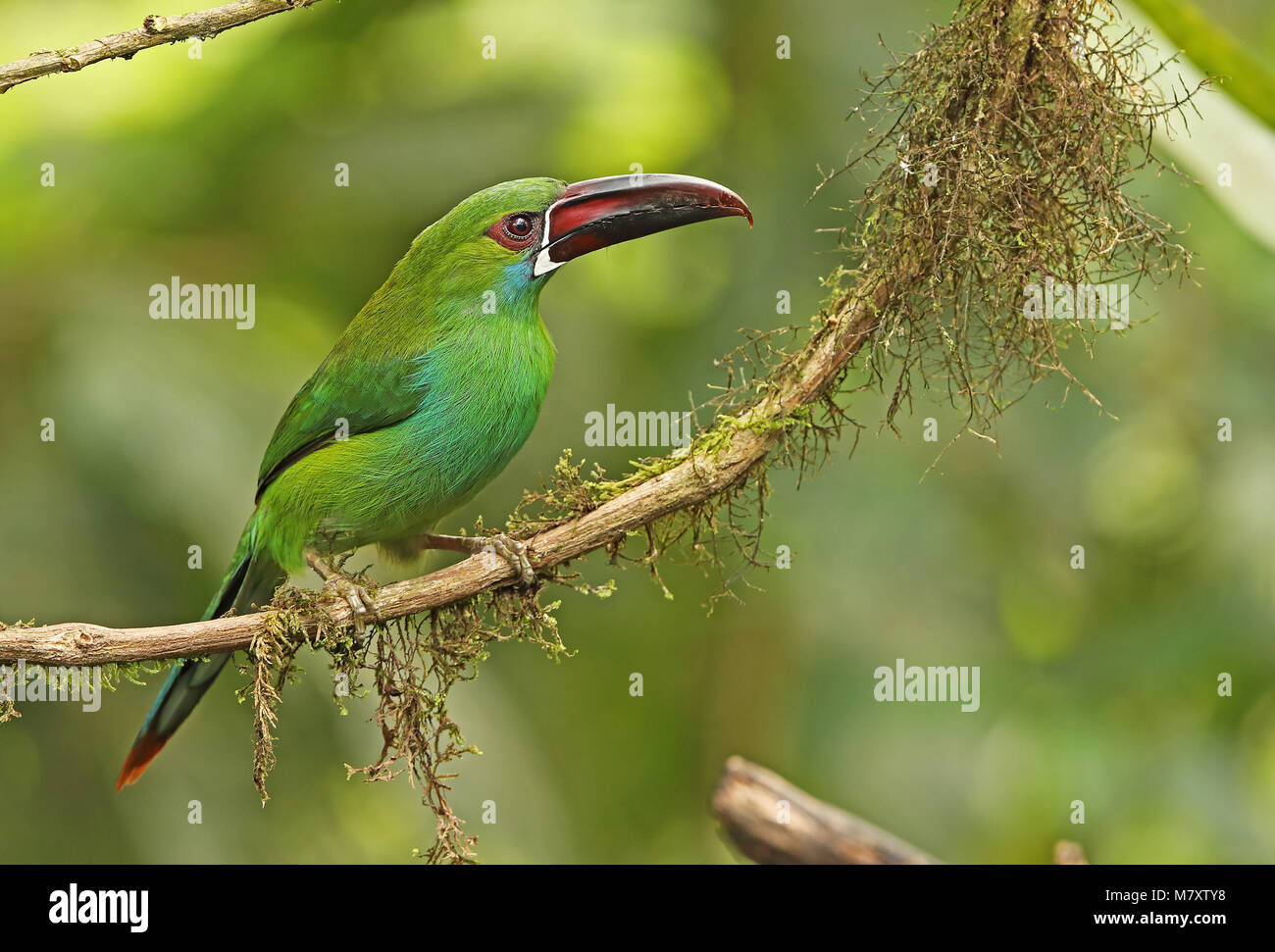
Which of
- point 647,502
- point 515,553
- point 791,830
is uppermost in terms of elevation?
point 647,502

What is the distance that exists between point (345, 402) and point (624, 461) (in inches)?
80.5

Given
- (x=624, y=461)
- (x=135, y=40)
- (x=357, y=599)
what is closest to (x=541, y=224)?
(x=357, y=599)

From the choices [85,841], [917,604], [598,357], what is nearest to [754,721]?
[917,604]

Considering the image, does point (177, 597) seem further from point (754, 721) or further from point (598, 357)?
point (754, 721)

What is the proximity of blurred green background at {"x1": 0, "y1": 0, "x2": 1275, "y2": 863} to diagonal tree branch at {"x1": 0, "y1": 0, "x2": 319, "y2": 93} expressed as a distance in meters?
2.27

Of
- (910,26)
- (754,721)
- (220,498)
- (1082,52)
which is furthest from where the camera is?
(754,721)

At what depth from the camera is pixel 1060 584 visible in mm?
5309

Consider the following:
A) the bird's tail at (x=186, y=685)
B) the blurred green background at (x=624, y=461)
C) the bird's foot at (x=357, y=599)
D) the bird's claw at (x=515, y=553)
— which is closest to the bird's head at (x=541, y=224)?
the bird's claw at (x=515, y=553)

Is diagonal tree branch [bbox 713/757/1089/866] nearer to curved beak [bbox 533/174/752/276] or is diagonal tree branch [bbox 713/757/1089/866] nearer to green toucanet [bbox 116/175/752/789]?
green toucanet [bbox 116/175/752/789]

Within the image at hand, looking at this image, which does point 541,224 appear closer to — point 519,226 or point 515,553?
point 519,226

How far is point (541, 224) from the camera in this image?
3.32 metres

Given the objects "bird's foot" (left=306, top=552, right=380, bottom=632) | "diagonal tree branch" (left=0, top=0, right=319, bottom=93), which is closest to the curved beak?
"bird's foot" (left=306, top=552, right=380, bottom=632)

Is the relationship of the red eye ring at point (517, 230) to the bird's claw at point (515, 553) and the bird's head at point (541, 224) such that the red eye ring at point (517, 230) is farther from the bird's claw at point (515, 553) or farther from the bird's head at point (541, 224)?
the bird's claw at point (515, 553)

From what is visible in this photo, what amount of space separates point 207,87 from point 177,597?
6.73ft
